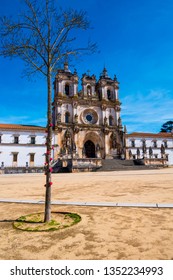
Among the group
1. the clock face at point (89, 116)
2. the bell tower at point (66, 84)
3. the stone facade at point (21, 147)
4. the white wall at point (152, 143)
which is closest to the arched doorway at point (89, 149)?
the clock face at point (89, 116)

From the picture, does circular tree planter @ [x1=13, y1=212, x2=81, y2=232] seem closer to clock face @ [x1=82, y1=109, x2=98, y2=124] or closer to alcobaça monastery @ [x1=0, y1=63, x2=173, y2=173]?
alcobaça monastery @ [x1=0, y1=63, x2=173, y2=173]

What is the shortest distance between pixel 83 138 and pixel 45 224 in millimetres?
38059

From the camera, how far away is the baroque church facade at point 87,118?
1623 inches

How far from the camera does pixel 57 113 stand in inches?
1625

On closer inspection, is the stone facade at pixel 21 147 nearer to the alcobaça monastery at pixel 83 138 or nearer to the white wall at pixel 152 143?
the alcobaça monastery at pixel 83 138

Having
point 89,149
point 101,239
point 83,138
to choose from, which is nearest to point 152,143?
point 89,149

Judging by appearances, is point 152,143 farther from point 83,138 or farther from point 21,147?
point 21,147

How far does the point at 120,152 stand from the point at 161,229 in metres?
40.6

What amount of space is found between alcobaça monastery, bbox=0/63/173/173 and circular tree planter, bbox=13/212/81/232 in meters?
25.5

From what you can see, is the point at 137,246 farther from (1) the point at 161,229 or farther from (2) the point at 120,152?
(2) the point at 120,152

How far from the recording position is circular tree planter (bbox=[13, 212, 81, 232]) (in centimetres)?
414

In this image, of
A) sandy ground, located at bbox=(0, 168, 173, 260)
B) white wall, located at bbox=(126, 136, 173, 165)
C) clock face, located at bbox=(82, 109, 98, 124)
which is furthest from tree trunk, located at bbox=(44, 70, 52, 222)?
white wall, located at bbox=(126, 136, 173, 165)

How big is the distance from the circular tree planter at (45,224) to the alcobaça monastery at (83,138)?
1002 inches

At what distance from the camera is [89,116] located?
4503 centimetres
